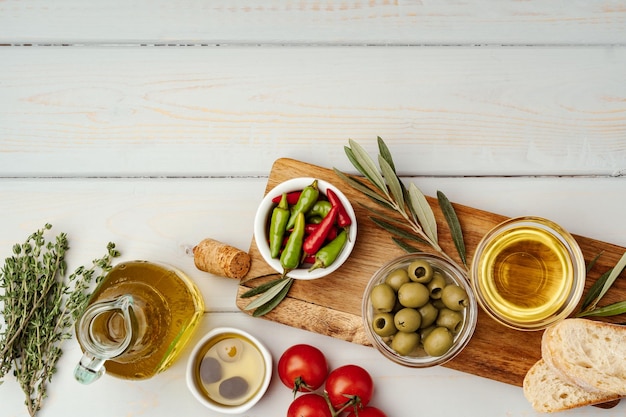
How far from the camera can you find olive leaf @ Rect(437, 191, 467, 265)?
120cm

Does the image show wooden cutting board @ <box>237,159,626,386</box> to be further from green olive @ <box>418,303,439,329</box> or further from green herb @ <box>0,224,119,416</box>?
green herb @ <box>0,224,119,416</box>

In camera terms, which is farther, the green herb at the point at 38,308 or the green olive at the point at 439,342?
the green herb at the point at 38,308

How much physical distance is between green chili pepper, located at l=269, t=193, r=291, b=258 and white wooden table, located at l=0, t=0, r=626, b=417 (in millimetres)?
144

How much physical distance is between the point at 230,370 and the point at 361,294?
0.32m

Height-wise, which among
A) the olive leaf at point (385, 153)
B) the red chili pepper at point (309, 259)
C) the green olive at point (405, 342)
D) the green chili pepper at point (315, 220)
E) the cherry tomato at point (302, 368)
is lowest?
the cherry tomato at point (302, 368)

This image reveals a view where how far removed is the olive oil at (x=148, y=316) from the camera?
3.66ft

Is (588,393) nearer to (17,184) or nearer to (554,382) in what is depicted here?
(554,382)

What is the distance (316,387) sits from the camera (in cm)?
124

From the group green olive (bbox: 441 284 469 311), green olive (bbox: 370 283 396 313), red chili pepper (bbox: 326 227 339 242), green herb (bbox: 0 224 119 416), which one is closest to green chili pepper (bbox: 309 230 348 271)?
red chili pepper (bbox: 326 227 339 242)

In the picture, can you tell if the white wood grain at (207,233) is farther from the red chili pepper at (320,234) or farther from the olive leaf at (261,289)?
the red chili pepper at (320,234)

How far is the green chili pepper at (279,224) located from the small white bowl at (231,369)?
20cm

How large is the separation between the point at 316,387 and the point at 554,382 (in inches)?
18.8

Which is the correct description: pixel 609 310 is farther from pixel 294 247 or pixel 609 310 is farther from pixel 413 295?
pixel 294 247

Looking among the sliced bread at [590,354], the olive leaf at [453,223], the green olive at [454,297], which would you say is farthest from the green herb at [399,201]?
the sliced bread at [590,354]
